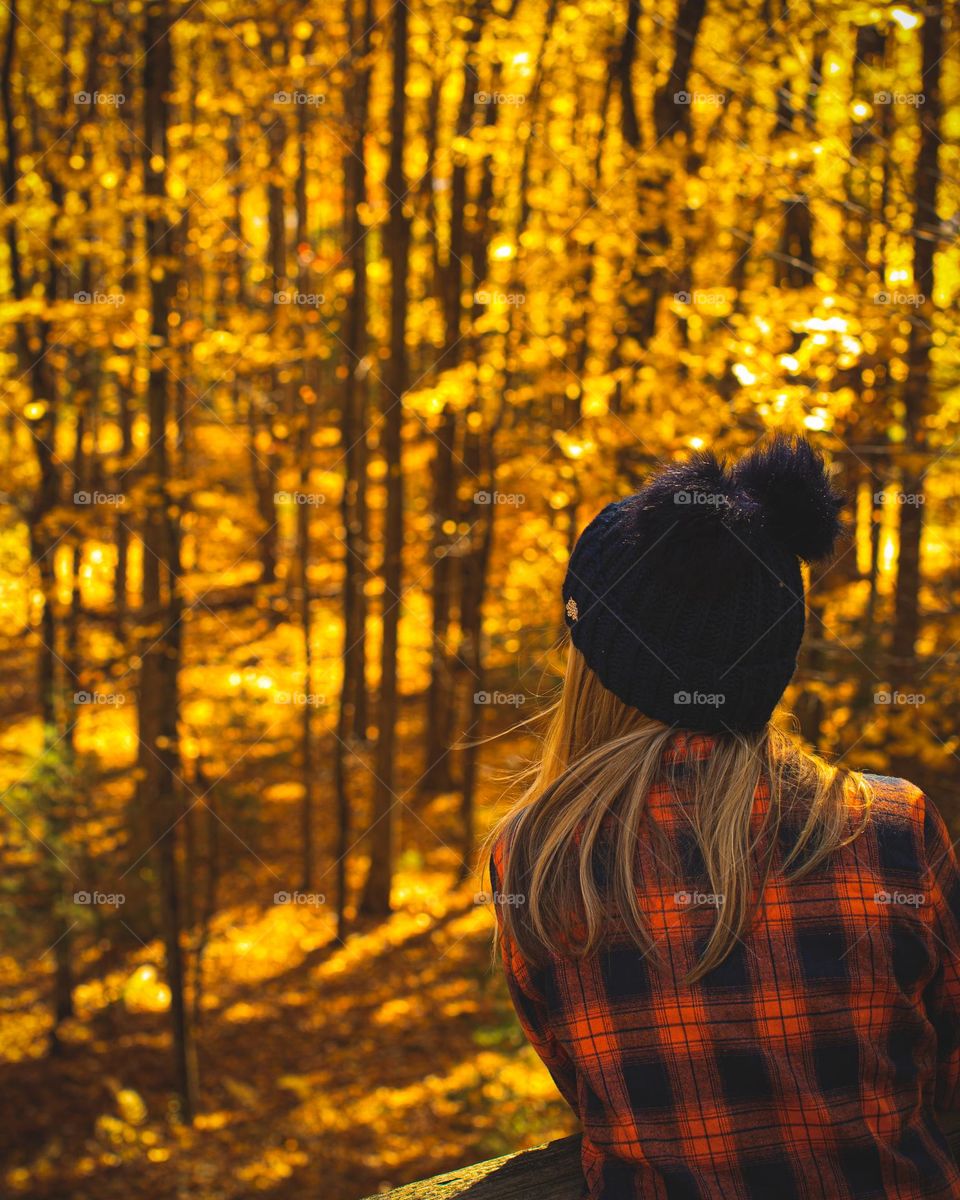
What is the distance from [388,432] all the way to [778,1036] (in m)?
9.63

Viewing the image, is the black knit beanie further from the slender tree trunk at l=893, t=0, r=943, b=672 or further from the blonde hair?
the slender tree trunk at l=893, t=0, r=943, b=672

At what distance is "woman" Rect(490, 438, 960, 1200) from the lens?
1.43m

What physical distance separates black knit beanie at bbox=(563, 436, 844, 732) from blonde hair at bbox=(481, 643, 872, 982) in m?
0.05

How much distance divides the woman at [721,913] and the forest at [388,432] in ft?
2.49

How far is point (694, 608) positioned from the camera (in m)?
1.58

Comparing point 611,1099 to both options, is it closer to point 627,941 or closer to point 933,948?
point 627,941

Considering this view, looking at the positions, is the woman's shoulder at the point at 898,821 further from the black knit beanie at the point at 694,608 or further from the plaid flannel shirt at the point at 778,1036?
the black knit beanie at the point at 694,608

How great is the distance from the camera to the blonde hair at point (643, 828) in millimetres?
1470

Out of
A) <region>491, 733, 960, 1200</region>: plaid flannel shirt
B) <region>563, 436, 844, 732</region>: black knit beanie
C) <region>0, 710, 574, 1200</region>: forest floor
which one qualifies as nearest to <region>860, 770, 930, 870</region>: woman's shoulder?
<region>491, 733, 960, 1200</region>: plaid flannel shirt

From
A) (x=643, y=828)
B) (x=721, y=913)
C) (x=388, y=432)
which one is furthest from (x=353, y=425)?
(x=721, y=913)

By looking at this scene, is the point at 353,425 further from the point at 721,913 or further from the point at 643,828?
the point at 721,913

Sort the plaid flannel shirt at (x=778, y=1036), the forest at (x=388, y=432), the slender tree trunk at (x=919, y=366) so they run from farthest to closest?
1. the forest at (x=388, y=432)
2. the slender tree trunk at (x=919, y=366)
3. the plaid flannel shirt at (x=778, y=1036)

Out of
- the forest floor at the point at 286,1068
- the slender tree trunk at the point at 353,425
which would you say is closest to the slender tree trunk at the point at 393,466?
the slender tree trunk at the point at 353,425

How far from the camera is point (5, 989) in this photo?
34.5 feet
